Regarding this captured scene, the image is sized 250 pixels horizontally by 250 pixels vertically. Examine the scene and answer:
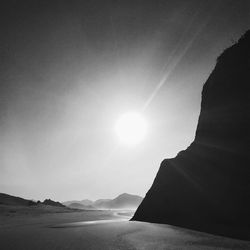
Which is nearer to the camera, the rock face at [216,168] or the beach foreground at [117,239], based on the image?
the beach foreground at [117,239]

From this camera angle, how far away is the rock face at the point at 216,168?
462 inches

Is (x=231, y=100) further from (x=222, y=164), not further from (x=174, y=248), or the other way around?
(x=174, y=248)

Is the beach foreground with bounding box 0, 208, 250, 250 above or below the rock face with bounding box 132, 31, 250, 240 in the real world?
below

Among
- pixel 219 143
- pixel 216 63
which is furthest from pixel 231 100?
pixel 216 63

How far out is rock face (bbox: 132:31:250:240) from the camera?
11727 mm

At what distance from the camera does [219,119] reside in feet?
53.0

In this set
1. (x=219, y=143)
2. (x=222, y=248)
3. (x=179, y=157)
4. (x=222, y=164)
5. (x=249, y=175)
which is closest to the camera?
(x=222, y=248)

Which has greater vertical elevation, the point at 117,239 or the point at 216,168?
the point at 216,168

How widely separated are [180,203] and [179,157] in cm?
447

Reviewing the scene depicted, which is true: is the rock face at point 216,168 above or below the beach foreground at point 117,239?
above

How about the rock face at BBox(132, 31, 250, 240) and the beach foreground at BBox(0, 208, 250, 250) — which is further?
the rock face at BBox(132, 31, 250, 240)

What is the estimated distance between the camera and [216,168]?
14117 millimetres

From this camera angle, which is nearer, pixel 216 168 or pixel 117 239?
pixel 117 239

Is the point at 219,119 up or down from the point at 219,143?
up
